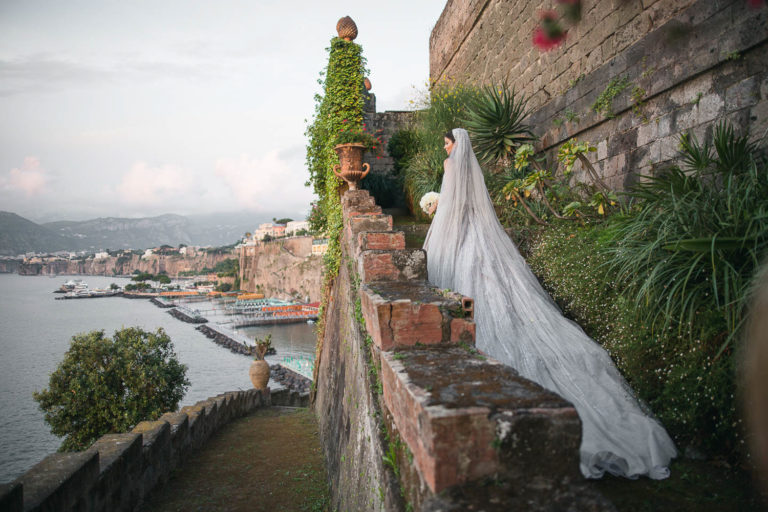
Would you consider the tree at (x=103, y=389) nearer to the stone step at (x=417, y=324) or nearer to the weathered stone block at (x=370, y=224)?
the weathered stone block at (x=370, y=224)

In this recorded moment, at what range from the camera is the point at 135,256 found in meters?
118

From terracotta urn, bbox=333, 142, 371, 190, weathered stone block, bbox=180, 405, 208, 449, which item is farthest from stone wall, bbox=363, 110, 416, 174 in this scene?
weathered stone block, bbox=180, 405, 208, 449

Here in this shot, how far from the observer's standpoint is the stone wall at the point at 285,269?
56966mm

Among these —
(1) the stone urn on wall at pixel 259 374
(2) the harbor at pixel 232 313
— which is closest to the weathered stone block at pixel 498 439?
(1) the stone urn on wall at pixel 259 374

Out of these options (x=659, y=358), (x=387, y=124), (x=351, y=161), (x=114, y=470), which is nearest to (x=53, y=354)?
(x=387, y=124)

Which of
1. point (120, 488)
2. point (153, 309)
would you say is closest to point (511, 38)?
point (120, 488)

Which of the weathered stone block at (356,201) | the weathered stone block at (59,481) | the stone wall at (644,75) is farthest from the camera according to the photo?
the weathered stone block at (356,201)

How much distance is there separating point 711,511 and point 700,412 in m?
0.52

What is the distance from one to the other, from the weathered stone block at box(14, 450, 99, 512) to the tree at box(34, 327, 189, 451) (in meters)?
12.0

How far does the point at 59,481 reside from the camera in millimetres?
2686

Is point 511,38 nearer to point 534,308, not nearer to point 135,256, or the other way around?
point 534,308

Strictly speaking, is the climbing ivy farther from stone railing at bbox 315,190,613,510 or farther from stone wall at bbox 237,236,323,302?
stone wall at bbox 237,236,323,302

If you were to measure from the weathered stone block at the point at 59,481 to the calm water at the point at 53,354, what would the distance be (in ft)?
29.1

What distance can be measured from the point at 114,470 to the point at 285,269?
5961 centimetres
